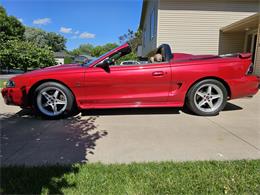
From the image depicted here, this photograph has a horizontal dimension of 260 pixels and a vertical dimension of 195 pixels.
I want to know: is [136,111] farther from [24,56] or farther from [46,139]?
[24,56]

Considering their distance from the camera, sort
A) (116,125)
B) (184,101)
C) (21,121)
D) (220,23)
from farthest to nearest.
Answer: (220,23), (184,101), (21,121), (116,125)

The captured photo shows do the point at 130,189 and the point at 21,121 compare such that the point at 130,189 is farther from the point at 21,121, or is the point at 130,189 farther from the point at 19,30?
the point at 19,30

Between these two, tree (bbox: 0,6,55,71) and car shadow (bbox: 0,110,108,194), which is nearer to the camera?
car shadow (bbox: 0,110,108,194)

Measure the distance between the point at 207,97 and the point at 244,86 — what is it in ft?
2.62

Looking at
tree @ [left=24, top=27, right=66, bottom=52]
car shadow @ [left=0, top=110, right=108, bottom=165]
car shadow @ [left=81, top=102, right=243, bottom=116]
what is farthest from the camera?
tree @ [left=24, top=27, right=66, bottom=52]

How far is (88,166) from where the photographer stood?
2389 mm

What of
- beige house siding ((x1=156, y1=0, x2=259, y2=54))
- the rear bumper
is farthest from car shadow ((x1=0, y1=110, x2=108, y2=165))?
beige house siding ((x1=156, y1=0, x2=259, y2=54))

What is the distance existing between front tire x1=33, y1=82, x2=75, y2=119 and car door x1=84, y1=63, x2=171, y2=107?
0.38 metres

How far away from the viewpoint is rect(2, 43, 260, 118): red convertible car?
4.14 metres

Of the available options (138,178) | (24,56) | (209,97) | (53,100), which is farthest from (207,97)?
(24,56)

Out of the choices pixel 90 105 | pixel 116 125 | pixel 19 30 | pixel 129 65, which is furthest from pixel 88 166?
pixel 19 30

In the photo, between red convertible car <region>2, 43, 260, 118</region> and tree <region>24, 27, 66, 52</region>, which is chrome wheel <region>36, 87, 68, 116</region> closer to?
A: red convertible car <region>2, 43, 260, 118</region>

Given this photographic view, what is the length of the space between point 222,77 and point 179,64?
0.96 meters

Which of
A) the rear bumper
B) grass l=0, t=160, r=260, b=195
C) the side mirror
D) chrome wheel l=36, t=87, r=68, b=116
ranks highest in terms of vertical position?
the side mirror
